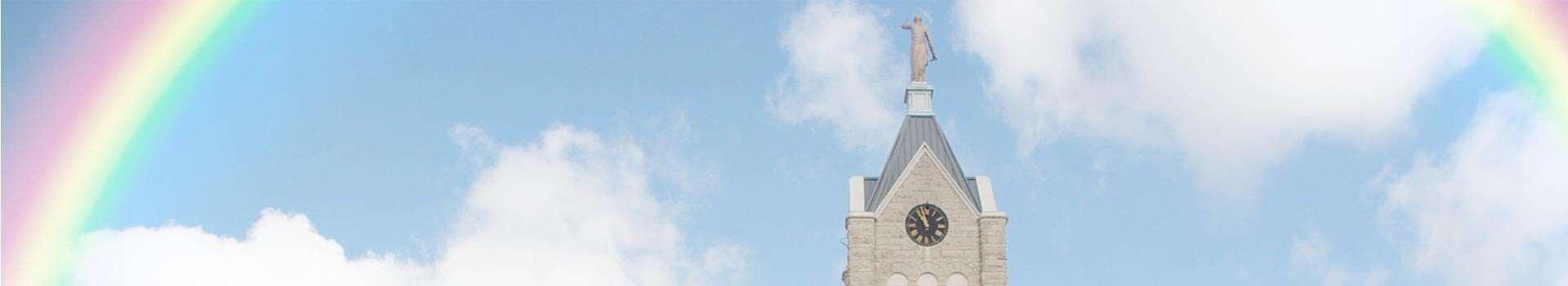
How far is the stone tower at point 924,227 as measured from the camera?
10438 centimetres

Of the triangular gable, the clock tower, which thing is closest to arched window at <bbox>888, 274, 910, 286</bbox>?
the clock tower

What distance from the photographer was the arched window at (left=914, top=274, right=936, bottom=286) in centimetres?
10431

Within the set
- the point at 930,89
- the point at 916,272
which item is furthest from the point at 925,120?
the point at 916,272

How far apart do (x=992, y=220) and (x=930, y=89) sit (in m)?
8.57

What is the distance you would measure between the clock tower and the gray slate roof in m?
0.05

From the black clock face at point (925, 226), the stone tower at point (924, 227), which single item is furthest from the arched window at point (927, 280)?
the black clock face at point (925, 226)

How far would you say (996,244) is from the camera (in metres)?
105

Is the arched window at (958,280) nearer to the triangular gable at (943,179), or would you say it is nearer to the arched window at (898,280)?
the arched window at (898,280)

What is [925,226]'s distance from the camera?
346 ft

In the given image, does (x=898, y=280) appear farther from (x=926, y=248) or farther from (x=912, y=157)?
(x=912, y=157)

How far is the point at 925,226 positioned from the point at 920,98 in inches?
312

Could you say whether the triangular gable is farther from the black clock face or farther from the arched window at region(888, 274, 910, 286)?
the arched window at region(888, 274, 910, 286)

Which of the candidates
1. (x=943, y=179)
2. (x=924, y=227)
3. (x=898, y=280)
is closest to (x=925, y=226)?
(x=924, y=227)

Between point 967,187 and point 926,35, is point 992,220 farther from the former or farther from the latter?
point 926,35
